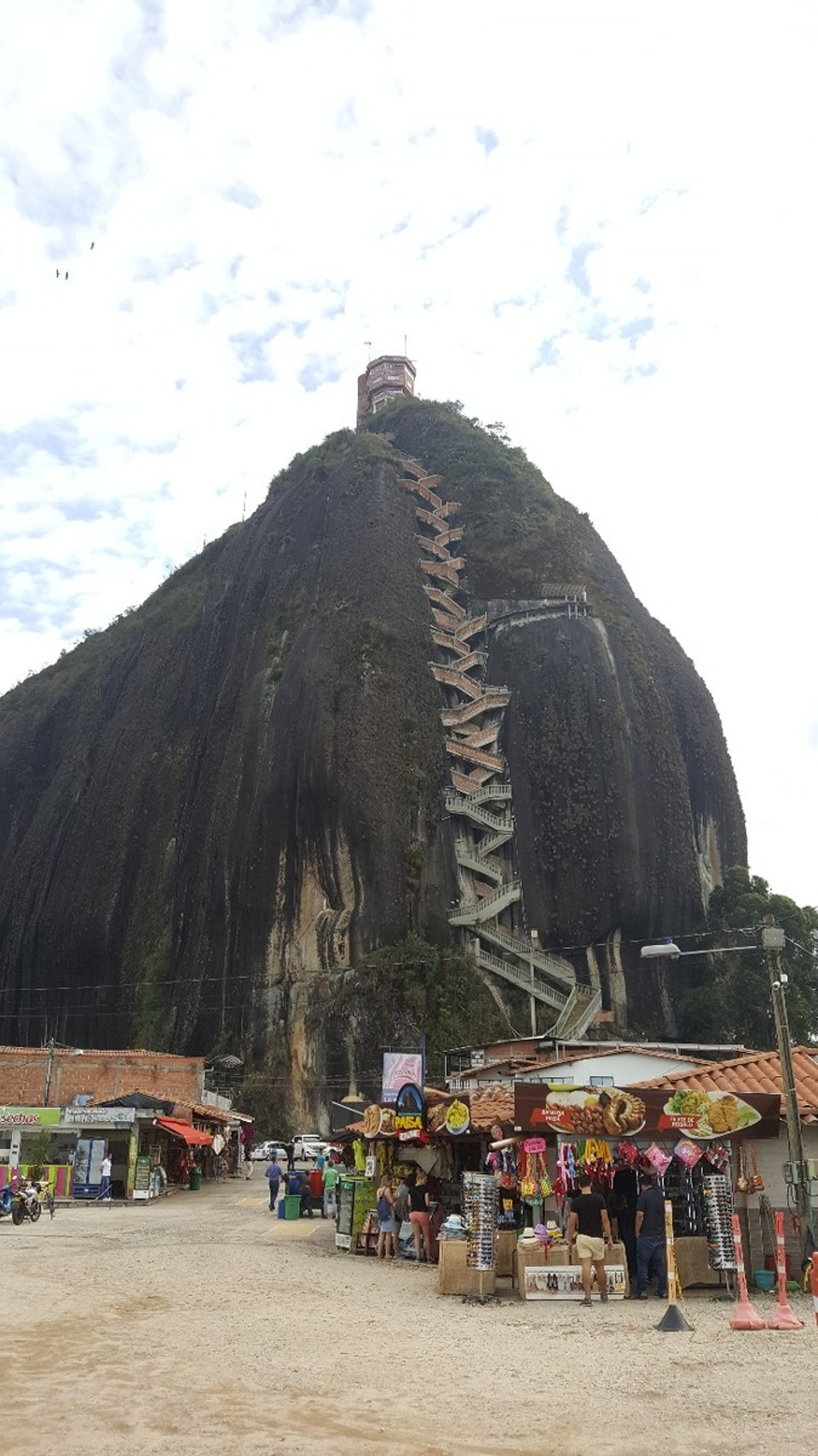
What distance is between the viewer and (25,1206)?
2412cm

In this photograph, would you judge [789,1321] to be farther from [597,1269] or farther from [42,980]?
[42,980]

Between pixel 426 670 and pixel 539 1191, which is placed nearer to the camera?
pixel 539 1191

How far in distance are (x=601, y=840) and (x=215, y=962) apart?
67.5ft

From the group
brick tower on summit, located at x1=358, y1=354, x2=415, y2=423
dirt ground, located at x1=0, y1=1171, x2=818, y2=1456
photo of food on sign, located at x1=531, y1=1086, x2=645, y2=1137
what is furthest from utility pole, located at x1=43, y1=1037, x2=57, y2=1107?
brick tower on summit, located at x1=358, y1=354, x2=415, y2=423

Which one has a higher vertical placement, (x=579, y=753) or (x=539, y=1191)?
(x=579, y=753)

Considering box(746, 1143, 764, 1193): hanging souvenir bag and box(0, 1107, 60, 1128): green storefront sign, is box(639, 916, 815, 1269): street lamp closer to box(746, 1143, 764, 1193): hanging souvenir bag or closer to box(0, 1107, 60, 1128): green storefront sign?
box(746, 1143, 764, 1193): hanging souvenir bag

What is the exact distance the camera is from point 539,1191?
1573 centimetres

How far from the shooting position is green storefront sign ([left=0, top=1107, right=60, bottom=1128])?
1240 inches

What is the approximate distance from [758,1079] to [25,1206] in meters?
15.9

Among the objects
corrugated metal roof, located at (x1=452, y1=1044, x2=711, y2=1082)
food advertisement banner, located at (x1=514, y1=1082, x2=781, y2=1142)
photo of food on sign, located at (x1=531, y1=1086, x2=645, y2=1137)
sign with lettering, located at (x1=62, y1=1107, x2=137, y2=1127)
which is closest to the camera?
food advertisement banner, located at (x1=514, y1=1082, x2=781, y2=1142)

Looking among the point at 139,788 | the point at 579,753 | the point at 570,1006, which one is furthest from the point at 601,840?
the point at 139,788

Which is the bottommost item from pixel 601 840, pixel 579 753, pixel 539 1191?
pixel 539 1191

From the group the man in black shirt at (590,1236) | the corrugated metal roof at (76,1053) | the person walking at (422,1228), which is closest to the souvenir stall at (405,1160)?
the person walking at (422,1228)

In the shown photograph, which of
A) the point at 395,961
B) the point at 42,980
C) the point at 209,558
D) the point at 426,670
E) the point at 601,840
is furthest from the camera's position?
the point at 209,558
